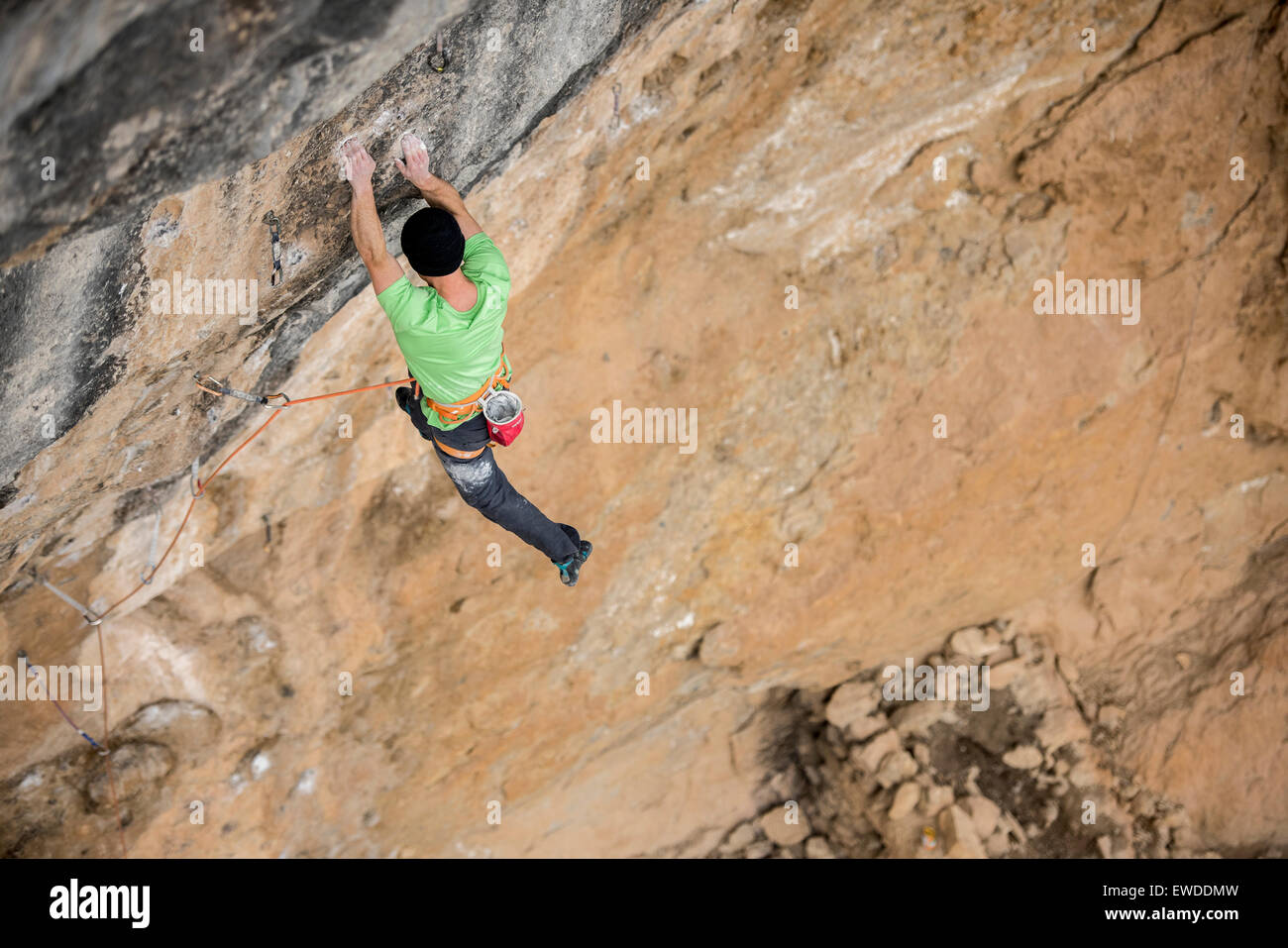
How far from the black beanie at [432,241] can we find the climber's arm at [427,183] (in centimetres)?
32

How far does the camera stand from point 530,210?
4.77 meters

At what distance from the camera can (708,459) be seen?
5.96 meters

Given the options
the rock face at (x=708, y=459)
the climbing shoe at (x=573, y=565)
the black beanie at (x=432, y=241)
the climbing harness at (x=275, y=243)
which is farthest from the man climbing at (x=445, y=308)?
the climbing shoe at (x=573, y=565)

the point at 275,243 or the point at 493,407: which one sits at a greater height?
Answer: the point at 275,243

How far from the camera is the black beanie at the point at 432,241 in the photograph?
3.20 metres

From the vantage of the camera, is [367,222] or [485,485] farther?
[485,485]

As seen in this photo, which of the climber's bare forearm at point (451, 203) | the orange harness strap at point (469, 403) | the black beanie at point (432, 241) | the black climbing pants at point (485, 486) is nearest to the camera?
the black beanie at point (432, 241)

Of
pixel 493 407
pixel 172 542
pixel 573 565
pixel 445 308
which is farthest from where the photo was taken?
pixel 172 542

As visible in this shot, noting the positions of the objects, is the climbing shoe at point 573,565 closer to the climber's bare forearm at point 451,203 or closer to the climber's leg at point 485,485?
the climber's leg at point 485,485

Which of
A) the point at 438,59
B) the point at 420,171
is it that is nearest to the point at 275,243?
the point at 420,171

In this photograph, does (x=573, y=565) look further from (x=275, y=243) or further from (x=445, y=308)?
(x=275, y=243)

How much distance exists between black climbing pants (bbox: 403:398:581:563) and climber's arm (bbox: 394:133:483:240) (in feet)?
2.85

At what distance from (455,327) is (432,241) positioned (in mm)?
424

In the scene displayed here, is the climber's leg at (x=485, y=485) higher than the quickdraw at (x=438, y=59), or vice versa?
the quickdraw at (x=438, y=59)
